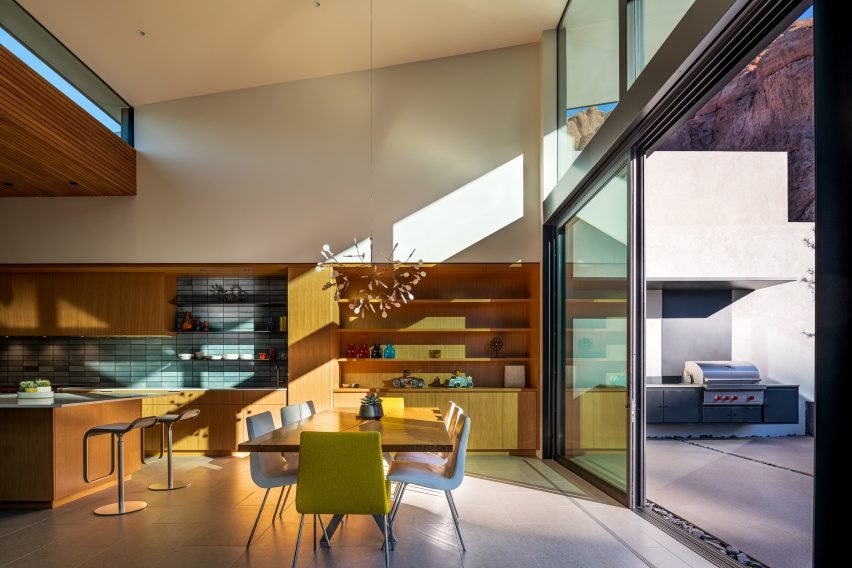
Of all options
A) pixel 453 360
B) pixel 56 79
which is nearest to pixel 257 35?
pixel 56 79

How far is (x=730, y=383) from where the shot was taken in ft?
27.1

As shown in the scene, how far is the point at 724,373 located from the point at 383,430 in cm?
570

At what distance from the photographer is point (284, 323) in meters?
8.20

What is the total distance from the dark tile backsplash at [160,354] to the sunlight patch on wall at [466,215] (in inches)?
81.5

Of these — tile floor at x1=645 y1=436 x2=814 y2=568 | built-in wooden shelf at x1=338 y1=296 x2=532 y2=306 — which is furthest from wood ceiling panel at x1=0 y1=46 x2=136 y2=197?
tile floor at x1=645 y1=436 x2=814 y2=568

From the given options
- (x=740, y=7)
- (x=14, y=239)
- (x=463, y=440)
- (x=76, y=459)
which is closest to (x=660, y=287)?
(x=463, y=440)

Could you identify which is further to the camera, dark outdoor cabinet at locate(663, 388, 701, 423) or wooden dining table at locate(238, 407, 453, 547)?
dark outdoor cabinet at locate(663, 388, 701, 423)

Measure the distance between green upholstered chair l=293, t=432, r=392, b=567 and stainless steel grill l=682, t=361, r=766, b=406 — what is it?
6072 millimetres

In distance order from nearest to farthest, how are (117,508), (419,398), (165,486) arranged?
(117,508), (165,486), (419,398)

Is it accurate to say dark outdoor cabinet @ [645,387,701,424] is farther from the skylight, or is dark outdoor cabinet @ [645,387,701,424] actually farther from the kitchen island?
the skylight

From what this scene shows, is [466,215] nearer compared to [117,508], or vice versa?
[117,508]

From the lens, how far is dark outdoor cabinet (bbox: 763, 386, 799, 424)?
827 centimetres

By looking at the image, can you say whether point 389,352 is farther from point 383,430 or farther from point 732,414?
point 732,414

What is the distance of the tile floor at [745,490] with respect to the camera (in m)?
4.14
